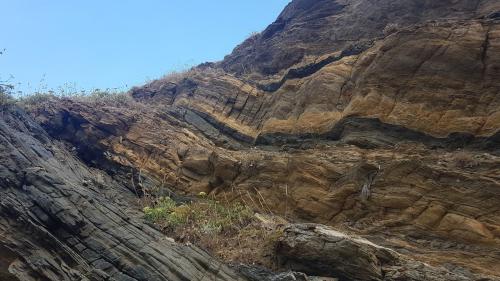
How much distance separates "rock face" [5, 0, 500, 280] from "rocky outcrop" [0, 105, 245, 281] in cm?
3

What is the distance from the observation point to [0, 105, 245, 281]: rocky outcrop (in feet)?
26.5

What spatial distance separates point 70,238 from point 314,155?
590 centimetres

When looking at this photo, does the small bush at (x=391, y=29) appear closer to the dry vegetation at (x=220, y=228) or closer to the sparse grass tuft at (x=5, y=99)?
the dry vegetation at (x=220, y=228)

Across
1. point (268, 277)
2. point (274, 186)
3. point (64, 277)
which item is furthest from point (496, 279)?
point (64, 277)

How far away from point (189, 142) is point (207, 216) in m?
3.60

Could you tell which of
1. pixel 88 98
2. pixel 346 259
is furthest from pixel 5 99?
pixel 346 259

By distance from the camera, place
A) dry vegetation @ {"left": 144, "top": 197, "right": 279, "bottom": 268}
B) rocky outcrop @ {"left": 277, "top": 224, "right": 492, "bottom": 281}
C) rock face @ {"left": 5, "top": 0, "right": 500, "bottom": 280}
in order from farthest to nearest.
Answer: dry vegetation @ {"left": 144, "top": 197, "right": 279, "bottom": 268}, rock face @ {"left": 5, "top": 0, "right": 500, "bottom": 280}, rocky outcrop @ {"left": 277, "top": 224, "right": 492, "bottom": 281}

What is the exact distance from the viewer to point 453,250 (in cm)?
895

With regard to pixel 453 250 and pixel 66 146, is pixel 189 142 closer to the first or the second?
pixel 66 146

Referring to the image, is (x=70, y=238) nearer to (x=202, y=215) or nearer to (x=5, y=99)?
(x=202, y=215)

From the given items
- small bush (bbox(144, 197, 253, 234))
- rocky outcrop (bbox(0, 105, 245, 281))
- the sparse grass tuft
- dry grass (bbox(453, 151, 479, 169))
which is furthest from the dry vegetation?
the sparse grass tuft

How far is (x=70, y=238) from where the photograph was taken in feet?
29.1

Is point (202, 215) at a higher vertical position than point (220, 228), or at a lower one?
higher

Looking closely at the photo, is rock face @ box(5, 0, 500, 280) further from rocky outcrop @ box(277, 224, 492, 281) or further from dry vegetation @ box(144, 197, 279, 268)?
dry vegetation @ box(144, 197, 279, 268)
